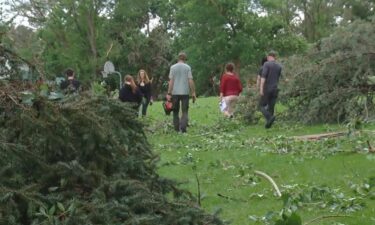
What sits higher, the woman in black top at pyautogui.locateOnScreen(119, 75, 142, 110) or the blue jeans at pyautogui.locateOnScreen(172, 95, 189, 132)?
the woman in black top at pyautogui.locateOnScreen(119, 75, 142, 110)

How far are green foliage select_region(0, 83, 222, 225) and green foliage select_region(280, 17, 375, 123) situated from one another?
26.8 ft

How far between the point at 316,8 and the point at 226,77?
42021 millimetres

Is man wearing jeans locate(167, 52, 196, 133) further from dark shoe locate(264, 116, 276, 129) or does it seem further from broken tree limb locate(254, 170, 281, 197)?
broken tree limb locate(254, 170, 281, 197)

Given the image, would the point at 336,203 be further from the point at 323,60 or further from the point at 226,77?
the point at 226,77

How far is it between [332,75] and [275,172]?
5500 mm

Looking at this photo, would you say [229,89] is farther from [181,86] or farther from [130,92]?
[181,86]

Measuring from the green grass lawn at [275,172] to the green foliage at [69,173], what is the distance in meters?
0.62

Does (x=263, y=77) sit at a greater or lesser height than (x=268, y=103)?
greater

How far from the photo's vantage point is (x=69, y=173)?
4.16 metres

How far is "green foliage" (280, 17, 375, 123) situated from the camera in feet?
42.2

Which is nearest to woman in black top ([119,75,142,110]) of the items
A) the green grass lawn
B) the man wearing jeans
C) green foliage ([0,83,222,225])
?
the man wearing jeans

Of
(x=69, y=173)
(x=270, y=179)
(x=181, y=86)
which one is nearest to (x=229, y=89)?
(x=181, y=86)

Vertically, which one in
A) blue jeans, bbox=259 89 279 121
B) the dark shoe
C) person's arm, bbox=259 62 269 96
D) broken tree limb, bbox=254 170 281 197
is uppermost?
person's arm, bbox=259 62 269 96

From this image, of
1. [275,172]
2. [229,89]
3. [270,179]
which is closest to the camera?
[270,179]
